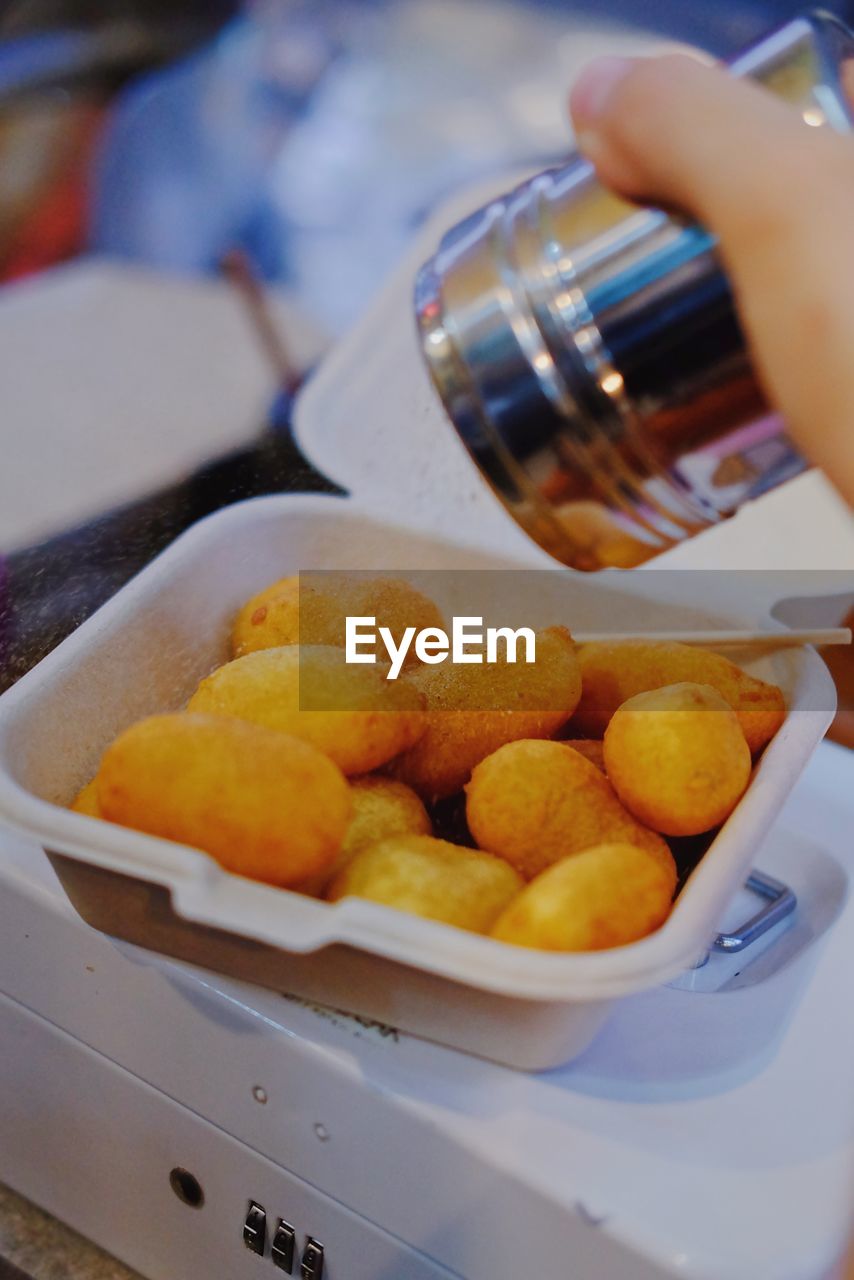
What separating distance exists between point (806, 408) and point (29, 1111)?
0.53 meters

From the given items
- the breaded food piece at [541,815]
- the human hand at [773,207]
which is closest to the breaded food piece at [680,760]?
the breaded food piece at [541,815]

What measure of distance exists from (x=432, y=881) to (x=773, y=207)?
0.28 m

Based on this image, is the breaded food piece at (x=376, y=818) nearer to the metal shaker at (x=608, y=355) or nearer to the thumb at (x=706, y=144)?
the metal shaker at (x=608, y=355)

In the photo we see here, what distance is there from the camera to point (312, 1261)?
1.73ft

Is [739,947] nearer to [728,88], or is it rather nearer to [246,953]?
[246,953]

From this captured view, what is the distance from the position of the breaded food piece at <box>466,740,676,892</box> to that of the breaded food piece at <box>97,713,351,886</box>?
7 cm

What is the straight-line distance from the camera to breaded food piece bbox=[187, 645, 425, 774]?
50 cm

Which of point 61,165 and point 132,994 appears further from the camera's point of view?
point 61,165

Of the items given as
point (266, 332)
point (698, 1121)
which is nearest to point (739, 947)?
point (698, 1121)

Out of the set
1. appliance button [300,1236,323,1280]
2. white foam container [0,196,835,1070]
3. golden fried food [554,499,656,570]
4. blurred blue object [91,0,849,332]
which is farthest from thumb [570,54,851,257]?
blurred blue object [91,0,849,332]

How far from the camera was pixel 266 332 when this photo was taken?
1.39m

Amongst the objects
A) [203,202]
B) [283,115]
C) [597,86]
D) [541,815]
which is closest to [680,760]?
[541,815]

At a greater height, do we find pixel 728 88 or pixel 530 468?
pixel 728 88

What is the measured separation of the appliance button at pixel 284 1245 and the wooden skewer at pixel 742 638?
315mm
